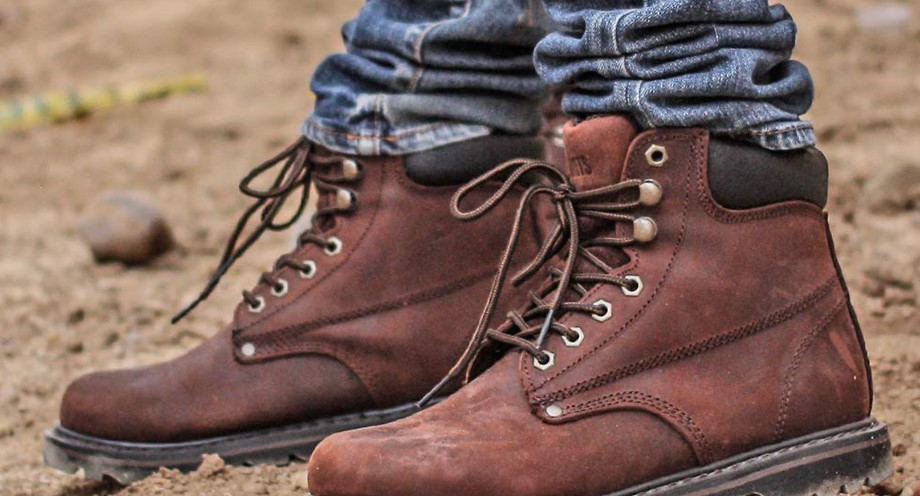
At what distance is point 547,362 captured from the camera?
1244mm

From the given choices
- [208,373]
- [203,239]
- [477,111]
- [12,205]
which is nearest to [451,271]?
[477,111]

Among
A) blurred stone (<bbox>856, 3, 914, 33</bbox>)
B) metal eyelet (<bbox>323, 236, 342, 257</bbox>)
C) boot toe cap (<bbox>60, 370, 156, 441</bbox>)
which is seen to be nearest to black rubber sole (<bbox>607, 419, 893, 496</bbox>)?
A: metal eyelet (<bbox>323, 236, 342, 257</bbox>)

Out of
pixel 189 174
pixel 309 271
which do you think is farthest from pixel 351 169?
pixel 189 174

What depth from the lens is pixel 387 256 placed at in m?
1.49

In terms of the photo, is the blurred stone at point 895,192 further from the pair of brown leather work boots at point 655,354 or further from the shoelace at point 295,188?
the shoelace at point 295,188

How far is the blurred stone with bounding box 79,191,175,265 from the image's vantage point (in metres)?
2.75

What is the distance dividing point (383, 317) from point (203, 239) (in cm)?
154

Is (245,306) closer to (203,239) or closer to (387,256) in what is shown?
(387,256)

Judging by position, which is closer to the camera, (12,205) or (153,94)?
(12,205)

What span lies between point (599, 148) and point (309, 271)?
1.44 ft

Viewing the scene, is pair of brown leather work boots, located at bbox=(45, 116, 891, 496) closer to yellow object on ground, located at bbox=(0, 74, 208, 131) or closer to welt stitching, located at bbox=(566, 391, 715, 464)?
welt stitching, located at bbox=(566, 391, 715, 464)

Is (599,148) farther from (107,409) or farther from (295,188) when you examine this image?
(107,409)

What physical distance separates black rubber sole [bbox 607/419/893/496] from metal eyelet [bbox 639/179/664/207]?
0.28m

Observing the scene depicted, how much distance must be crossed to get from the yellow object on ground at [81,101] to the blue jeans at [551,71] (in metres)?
2.72
